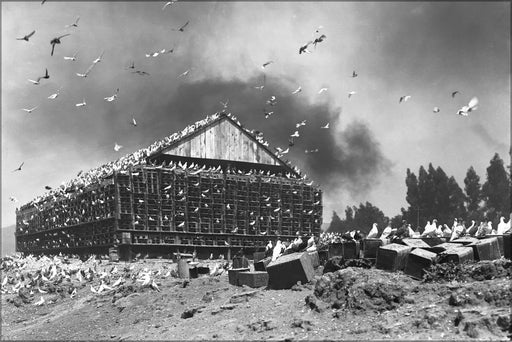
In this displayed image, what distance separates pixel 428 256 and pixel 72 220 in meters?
38.9

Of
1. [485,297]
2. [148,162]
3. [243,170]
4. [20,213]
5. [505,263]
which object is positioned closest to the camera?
[485,297]

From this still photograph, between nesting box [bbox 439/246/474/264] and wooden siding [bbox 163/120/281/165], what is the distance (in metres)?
29.9

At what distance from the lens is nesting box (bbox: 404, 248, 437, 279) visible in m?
19.9

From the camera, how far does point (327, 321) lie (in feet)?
57.3

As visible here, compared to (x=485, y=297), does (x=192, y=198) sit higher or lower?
higher

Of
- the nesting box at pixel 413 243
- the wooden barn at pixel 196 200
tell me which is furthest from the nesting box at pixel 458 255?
the wooden barn at pixel 196 200

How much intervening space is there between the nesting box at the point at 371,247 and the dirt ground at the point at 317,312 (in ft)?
4.31

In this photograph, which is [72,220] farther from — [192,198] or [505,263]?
[505,263]

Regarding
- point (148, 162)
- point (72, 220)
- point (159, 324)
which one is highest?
point (148, 162)

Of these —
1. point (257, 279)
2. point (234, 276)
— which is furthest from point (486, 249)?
point (234, 276)

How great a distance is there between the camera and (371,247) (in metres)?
22.8

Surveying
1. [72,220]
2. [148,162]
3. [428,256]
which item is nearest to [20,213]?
[72,220]

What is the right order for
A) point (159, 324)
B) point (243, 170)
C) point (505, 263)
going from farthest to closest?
point (243, 170)
point (159, 324)
point (505, 263)

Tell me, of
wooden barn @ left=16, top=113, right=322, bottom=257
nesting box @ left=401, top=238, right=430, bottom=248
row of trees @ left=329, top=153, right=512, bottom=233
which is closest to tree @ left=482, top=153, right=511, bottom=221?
row of trees @ left=329, top=153, right=512, bottom=233
